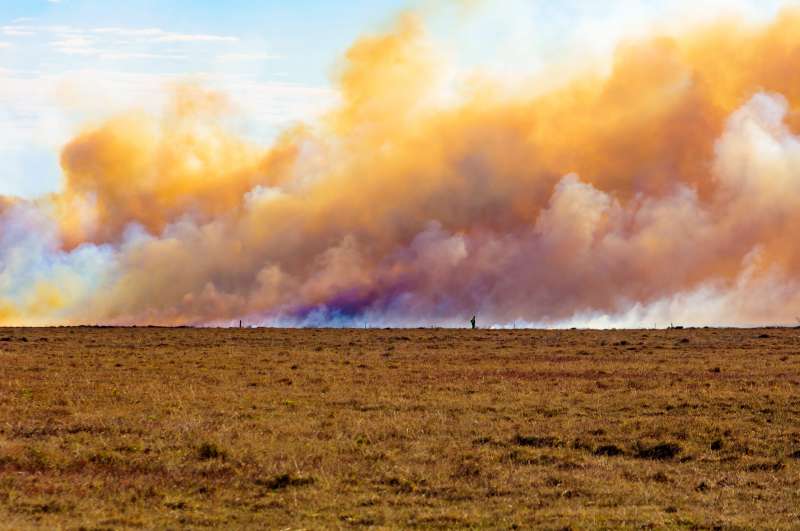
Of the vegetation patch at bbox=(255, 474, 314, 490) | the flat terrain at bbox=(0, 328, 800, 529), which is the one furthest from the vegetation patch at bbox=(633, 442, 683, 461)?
the vegetation patch at bbox=(255, 474, 314, 490)

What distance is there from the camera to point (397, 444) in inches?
988

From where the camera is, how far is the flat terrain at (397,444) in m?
18.6

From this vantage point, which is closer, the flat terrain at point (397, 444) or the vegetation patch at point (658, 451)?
the flat terrain at point (397, 444)

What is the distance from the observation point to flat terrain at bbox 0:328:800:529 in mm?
18562

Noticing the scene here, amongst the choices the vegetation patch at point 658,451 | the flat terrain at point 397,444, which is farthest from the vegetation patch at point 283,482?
the vegetation patch at point 658,451

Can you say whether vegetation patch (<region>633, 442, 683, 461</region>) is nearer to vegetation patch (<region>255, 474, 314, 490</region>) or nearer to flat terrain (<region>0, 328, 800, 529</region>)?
flat terrain (<region>0, 328, 800, 529</region>)

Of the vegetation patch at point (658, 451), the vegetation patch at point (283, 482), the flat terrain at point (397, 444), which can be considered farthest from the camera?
the vegetation patch at point (658, 451)

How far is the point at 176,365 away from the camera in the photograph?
47.1 metres

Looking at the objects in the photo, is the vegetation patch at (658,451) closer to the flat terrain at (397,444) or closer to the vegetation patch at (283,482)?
the flat terrain at (397,444)

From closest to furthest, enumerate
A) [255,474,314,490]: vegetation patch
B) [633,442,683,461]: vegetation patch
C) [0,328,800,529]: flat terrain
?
[0,328,800,529]: flat terrain → [255,474,314,490]: vegetation patch → [633,442,683,461]: vegetation patch

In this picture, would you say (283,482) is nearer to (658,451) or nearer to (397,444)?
(397,444)

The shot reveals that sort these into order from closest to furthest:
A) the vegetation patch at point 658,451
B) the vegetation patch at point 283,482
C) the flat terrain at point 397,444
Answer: the flat terrain at point 397,444 → the vegetation patch at point 283,482 → the vegetation patch at point 658,451

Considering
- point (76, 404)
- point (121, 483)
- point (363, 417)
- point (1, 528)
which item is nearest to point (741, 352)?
point (363, 417)

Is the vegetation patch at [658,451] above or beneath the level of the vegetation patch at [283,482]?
above
